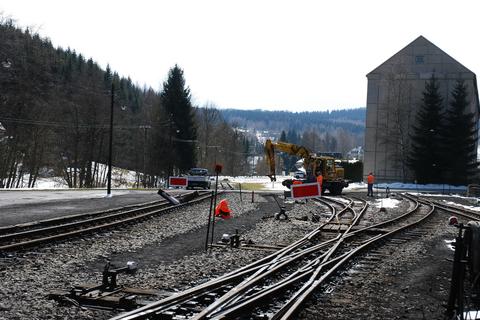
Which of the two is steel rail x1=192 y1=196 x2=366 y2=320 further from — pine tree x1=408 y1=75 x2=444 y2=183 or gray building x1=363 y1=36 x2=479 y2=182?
gray building x1=363 y1=36 x2=479 y2=182

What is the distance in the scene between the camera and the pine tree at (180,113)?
70.2 metres

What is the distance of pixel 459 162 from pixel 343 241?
47099 millimetres

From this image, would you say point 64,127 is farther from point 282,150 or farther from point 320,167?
point 320,167

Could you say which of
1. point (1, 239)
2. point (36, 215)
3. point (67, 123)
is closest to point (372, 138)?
point (67, 123)

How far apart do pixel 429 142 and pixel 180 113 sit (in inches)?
1282

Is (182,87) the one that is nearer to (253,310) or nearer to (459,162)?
(459,162)

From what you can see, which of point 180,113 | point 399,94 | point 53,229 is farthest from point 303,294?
point 180,113

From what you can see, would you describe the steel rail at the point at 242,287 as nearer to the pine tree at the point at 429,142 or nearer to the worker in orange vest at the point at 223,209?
the worker in orange vest at the point at 223,209

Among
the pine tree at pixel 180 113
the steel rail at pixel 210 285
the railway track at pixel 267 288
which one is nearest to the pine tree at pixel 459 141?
the pine tree at pixel 180 113

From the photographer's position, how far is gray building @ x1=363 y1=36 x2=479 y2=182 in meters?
60.2

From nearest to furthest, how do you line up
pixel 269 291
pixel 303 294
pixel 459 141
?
pixel 303 294 → pixel 269 291 → pixel 459 141

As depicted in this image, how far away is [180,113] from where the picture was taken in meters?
71.6

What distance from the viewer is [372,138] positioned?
61844 mm

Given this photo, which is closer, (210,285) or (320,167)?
(210,285)
